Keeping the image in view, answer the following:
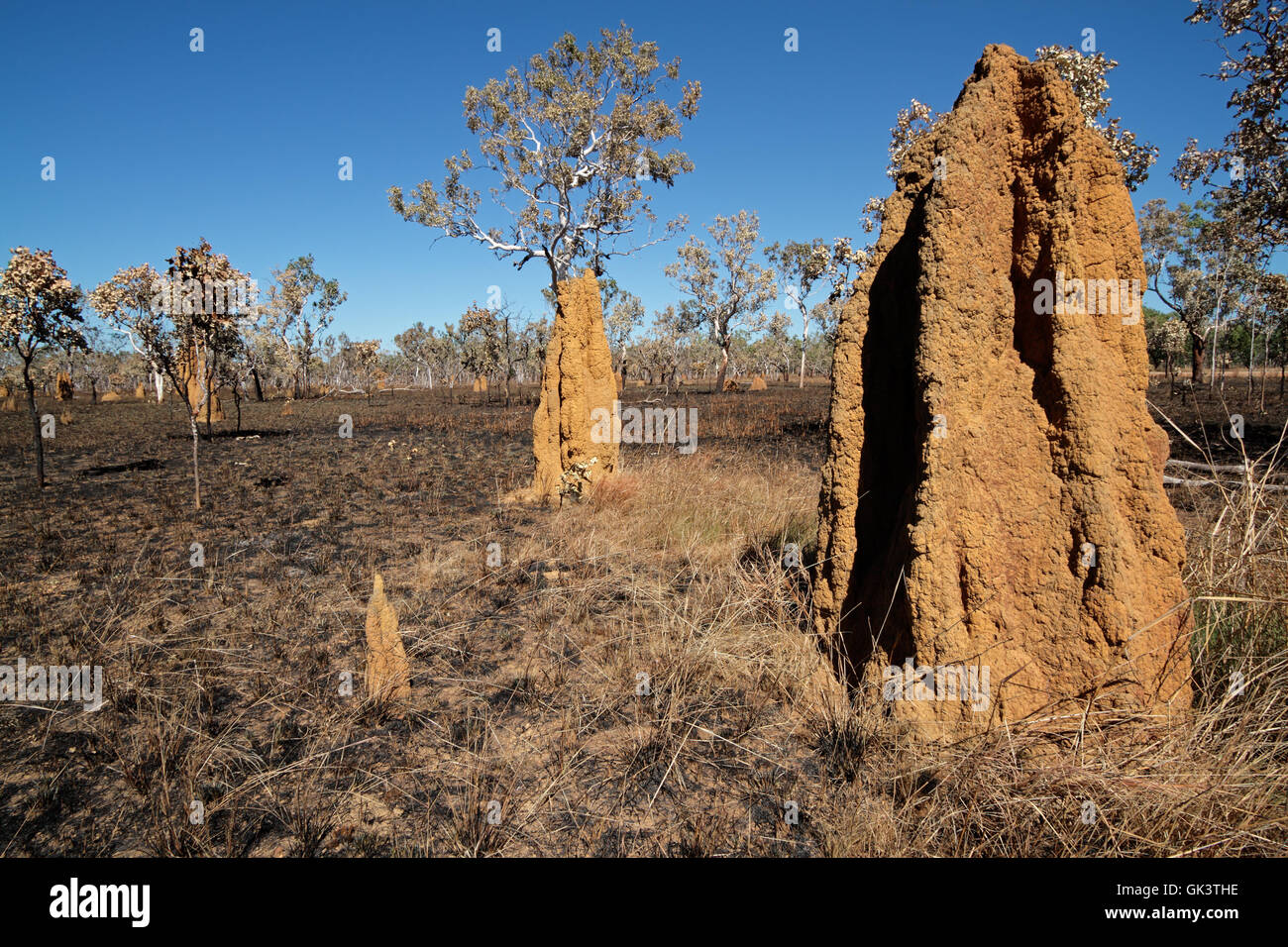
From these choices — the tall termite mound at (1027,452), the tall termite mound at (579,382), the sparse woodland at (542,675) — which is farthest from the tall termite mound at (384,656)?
the tall termite mound at (579,382)

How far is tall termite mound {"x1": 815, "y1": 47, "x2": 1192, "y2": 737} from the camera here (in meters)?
2.46

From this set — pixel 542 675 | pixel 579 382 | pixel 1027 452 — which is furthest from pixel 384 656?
pixel 579 382

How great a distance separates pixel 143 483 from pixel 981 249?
13.0m

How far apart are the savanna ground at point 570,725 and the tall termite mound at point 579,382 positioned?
1.94 m

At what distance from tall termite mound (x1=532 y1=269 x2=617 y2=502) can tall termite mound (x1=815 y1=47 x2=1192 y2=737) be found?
5.36 m

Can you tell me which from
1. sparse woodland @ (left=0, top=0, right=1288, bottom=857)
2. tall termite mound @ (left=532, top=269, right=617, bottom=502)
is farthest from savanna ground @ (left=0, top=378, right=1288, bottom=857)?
tall termite mound @ (left=532, top=269, right=617, bottom=502)

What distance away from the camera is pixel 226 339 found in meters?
12.4

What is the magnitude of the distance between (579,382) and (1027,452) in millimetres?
5889

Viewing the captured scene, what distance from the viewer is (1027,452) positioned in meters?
2.67

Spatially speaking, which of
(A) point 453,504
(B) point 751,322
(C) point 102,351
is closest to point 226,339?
(A) point 453,504

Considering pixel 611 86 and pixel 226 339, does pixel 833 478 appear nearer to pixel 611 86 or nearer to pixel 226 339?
pixel 226 339

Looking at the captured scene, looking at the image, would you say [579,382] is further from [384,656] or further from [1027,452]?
[1027,452]

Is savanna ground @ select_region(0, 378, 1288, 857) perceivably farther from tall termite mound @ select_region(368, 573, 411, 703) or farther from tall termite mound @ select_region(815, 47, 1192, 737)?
tall termite mound @ select_region(815, 47, 1192, 737)

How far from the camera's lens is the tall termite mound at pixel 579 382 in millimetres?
7918
